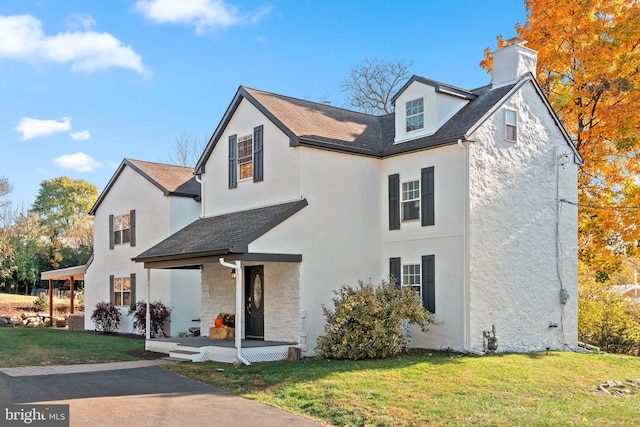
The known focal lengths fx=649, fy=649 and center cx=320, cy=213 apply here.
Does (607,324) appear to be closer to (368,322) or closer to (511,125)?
(511,125)

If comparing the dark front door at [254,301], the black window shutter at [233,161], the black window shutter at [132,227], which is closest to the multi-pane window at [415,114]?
the black window shutter at [233,161]

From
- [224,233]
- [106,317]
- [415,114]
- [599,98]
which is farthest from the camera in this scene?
[106,317]

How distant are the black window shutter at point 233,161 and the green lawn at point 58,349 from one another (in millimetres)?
5653

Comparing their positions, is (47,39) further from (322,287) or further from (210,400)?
(210,400)

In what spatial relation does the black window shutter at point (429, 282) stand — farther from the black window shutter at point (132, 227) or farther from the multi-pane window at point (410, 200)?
the black window shutter at point (132, 227)

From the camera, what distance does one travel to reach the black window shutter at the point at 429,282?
16.7m

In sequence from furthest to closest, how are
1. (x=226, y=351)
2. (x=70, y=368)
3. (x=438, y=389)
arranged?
1. (x=226, y=351)
2. (x=70, y=368)
3. (x=438, y=389)

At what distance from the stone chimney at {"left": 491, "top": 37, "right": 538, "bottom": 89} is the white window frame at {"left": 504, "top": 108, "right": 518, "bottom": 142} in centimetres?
108

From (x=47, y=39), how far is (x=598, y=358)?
17405 millimetres

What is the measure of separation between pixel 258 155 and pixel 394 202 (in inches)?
161

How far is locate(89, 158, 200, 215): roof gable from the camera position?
23859mm

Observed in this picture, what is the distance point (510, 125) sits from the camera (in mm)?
17688

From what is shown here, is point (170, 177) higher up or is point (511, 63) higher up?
point (511, 63)

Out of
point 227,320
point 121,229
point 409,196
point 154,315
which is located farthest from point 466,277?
point 121,229
